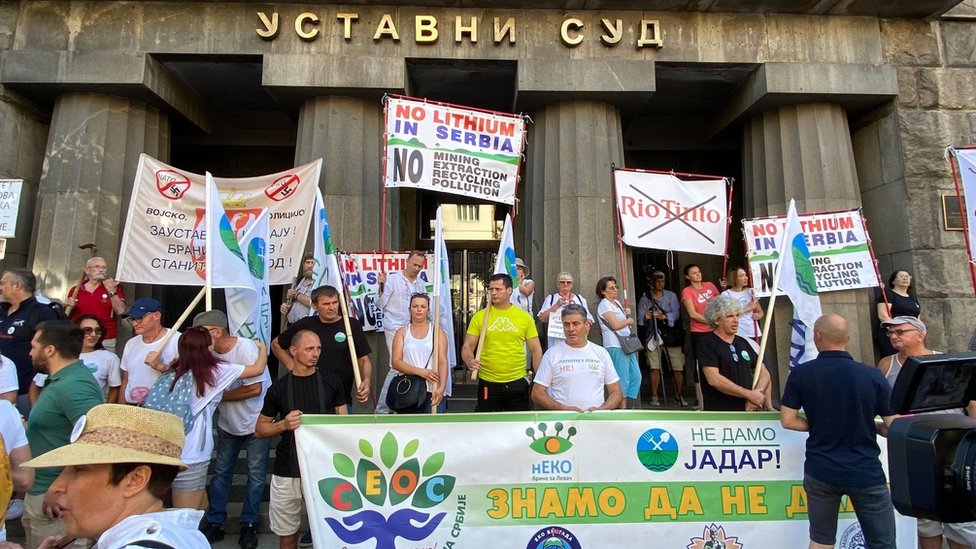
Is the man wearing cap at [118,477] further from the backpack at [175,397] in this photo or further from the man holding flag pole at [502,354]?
the man holding flag pole at [502,354]

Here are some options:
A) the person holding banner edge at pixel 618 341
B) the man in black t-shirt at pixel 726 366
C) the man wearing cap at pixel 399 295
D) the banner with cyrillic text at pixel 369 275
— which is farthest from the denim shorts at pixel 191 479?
the person holding banner edge at pixel 618 341

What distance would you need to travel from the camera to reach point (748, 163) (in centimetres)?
924

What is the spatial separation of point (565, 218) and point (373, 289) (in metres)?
2.88

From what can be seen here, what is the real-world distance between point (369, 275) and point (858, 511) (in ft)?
Result: 18.6

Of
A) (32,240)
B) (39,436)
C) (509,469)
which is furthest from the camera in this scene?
(32,240)

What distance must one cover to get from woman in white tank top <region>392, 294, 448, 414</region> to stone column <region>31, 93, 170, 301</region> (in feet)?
17.5

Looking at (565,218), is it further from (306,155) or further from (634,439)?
(634,439)

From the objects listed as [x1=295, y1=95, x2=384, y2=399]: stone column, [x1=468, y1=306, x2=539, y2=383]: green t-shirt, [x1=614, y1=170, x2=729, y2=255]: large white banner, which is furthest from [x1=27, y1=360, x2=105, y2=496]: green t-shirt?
[x1=614, y1=170, x2=729, y2=255]: large white banner

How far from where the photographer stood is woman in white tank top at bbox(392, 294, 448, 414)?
15.9ft

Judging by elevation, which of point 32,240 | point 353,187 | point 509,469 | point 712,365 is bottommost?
point 509,469

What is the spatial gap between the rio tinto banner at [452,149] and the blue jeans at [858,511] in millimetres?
4796

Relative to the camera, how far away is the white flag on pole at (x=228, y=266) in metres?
4.64

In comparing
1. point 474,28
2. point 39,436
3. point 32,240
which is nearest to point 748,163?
point 474,28

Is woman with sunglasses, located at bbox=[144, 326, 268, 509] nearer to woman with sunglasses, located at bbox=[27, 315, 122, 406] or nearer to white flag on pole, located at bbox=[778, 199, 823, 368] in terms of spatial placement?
woman with sunglasses, located at bbox=[27, 315, 122, 406]
